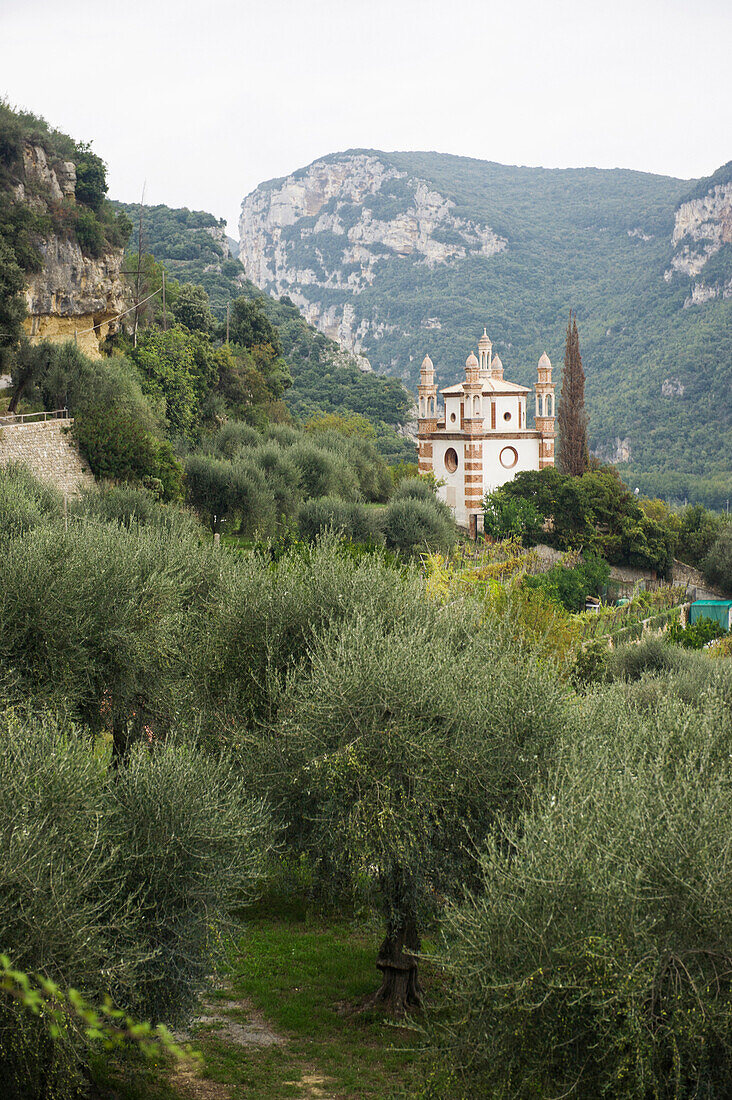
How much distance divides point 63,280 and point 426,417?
2716cm

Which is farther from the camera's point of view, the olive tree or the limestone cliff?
the limestone cliff

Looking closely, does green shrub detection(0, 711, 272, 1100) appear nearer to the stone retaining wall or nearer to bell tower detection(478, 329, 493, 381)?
the stone retaining wall

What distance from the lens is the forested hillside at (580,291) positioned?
4158 inches

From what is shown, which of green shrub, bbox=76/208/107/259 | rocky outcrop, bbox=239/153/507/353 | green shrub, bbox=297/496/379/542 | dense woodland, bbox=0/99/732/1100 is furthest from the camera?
rocky outcrop, bbox=239/153/507/353

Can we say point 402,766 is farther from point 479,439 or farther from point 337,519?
point 479,439

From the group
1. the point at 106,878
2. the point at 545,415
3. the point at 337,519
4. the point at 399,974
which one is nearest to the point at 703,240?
the point at 545,415

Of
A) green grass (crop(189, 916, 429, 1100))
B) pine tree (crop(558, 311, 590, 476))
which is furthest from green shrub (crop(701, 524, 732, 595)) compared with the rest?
green grass (crop(189, 916, 429, 1100))

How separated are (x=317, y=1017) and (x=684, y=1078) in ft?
22.7

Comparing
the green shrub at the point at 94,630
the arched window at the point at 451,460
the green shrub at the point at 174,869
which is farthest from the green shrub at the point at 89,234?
the green shrub at the point at 174,869

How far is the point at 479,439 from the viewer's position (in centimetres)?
5747

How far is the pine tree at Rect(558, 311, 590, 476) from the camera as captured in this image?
63.2 metres

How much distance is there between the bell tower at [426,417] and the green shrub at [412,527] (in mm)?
17165

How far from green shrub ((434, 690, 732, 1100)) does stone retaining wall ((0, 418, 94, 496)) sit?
22734 mm

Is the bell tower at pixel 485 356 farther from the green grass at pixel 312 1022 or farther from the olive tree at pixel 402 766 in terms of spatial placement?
the olive tree at pixel 402 766
